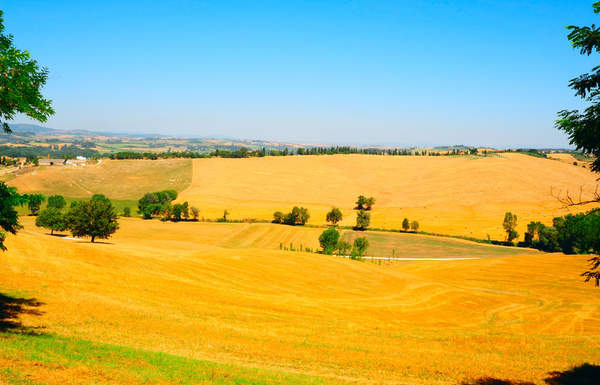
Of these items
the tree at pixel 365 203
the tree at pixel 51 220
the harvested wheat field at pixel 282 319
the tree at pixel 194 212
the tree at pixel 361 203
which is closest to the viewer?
the harvested wheat field at pixel 282 319

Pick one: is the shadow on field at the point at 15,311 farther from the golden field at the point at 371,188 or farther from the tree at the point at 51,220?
the golden field at the point at 371,188

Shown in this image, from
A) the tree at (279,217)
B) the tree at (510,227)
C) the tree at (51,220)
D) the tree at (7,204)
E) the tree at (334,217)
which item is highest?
the tree at (7,204)

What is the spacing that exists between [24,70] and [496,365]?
28.5 m

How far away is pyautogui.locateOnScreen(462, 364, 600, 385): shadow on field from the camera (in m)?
19.2

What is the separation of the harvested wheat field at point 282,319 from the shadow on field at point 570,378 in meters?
0.72

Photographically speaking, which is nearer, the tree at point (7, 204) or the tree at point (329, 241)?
the tree at point (7, 204)

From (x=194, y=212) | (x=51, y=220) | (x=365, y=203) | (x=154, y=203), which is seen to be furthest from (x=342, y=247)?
(x=154, y=203)

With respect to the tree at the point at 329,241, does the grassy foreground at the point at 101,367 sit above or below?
above

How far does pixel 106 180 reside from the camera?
17338 cm

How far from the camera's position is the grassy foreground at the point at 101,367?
1496 cm

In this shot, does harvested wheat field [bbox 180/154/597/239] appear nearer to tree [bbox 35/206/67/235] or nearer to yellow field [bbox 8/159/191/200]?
yellow field [bbox 8/159/191/200]

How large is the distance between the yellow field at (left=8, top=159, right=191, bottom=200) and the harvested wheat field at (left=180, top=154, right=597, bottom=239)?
1154 centimetres

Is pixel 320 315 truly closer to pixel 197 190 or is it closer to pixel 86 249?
pixel 86 249

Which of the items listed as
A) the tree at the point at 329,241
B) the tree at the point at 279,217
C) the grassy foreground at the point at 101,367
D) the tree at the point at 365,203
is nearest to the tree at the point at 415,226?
the tree at the point at 365,203
